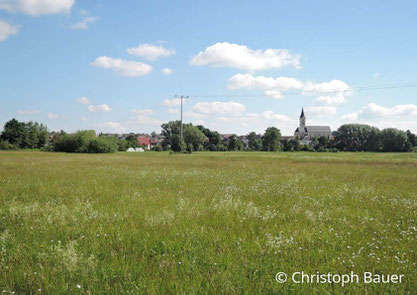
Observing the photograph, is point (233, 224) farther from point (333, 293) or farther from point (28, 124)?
point (28, 124)

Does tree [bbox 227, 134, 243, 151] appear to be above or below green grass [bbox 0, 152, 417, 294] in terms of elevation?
above

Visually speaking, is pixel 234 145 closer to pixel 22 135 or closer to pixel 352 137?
pixel 352 137

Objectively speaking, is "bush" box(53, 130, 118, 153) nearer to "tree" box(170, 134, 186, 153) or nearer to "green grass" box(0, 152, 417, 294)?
"tree" box(170, 134, 186, 153)

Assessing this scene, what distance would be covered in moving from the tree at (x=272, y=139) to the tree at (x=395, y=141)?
4964cm

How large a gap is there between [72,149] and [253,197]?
79.9 metres

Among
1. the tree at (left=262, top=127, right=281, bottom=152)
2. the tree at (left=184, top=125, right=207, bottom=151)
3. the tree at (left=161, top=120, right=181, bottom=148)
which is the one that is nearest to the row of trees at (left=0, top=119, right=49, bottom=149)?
the tree at (left=161, top=120, right=181, bottom=148)

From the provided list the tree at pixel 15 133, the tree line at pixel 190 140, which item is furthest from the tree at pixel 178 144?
the tree at pixel 15 133

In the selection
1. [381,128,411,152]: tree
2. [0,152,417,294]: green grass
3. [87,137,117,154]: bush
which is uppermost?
[381,128,411,152]: tree

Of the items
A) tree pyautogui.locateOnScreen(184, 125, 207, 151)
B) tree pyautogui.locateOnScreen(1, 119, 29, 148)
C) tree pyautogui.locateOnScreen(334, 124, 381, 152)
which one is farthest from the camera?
tree pyautogui.locateOnScreen(334, 124, 381, 152)

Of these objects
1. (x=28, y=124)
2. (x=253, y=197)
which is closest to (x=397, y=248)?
(x=253, y=197)

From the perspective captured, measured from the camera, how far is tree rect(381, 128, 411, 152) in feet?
374

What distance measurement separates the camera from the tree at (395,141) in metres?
114

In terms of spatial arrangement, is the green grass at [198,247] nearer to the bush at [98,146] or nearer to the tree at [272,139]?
the bush at [98,146]

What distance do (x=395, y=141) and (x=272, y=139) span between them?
5614cm
